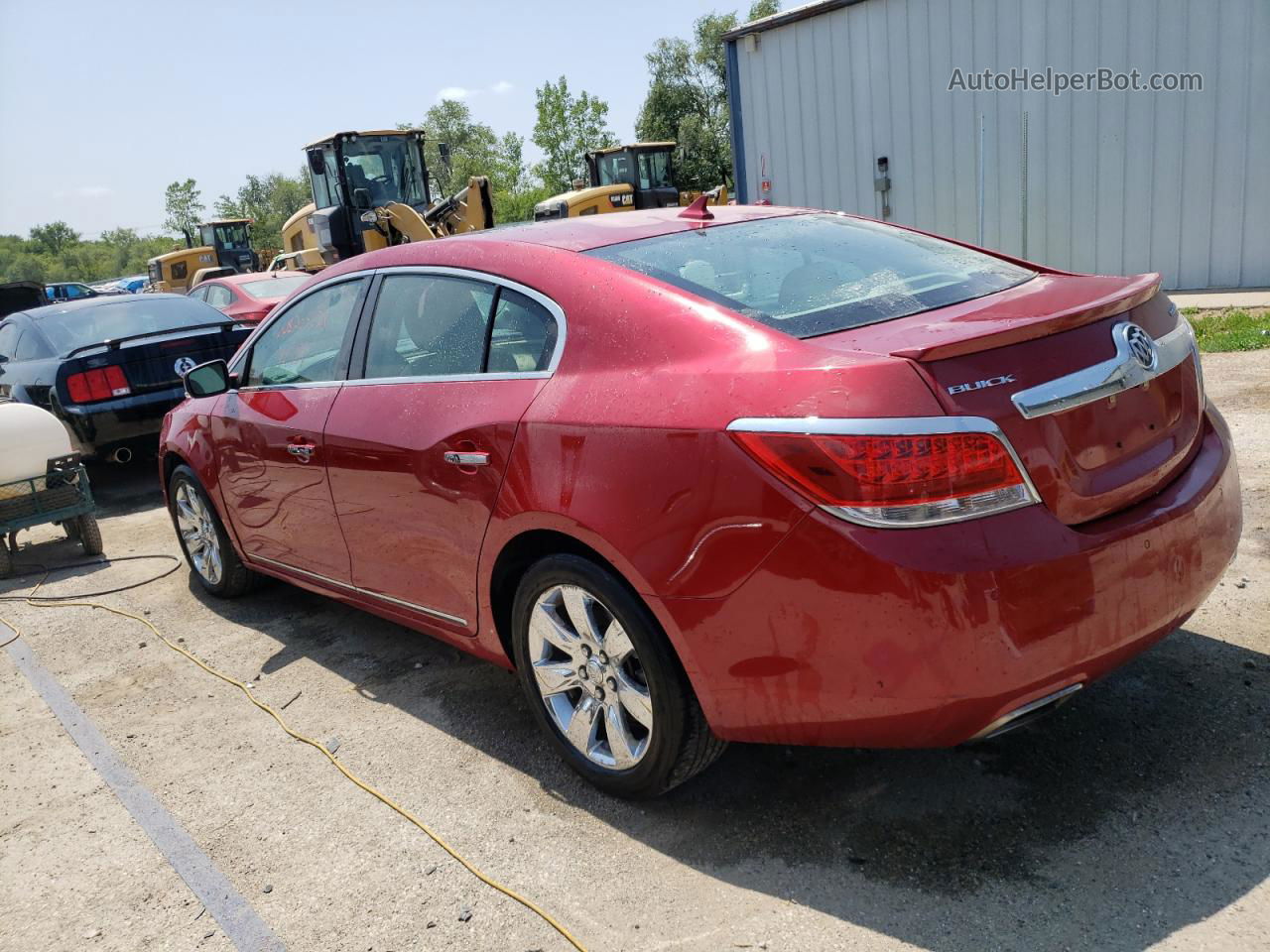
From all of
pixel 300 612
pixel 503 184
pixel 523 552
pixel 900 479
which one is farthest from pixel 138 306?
pixel 503 184

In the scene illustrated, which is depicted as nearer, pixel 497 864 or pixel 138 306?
pixel 497 864

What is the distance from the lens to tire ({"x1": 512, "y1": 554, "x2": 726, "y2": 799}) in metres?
2.73

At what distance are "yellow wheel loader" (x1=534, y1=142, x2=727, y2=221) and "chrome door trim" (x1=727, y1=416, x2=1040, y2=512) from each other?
60.9 feet

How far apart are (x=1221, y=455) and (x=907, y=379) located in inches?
45.2

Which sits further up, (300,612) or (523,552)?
(523,552)

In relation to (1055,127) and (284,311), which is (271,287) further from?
(1055,127)

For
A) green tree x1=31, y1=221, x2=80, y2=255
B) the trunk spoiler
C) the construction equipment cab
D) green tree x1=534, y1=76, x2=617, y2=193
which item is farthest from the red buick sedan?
green tree x1=31, y1=221, x2=80, y2=255

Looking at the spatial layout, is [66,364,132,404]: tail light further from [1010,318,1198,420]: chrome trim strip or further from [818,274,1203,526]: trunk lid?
[1010,318,1198,420]: chrome trim strip

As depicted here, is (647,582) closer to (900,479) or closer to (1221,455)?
(900,479)

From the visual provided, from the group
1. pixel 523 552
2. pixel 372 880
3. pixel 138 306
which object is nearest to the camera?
pixel 372 880

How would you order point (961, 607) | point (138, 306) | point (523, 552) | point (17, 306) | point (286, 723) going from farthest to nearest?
point (17, 306)
point (138, 306)
point (286, 723)
point (523, 552)
point (961, 607)

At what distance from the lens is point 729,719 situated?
261 cm

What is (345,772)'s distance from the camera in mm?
3430

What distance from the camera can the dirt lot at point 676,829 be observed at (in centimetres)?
244
